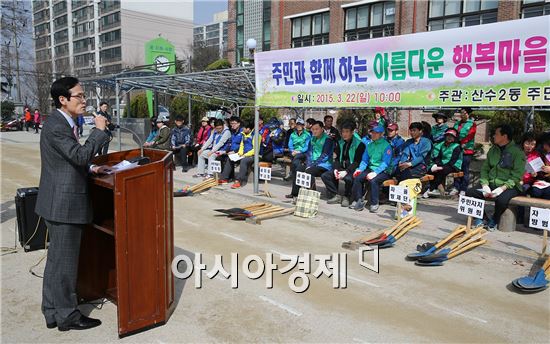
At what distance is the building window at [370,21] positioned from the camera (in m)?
23.5

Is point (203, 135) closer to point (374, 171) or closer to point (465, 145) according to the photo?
point (374, 171)

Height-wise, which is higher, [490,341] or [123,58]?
[123,58]

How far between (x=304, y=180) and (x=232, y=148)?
11.0ft

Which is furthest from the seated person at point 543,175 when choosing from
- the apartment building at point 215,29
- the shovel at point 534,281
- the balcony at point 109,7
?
the apartment building at point 215,29

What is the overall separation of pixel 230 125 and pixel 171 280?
785cm

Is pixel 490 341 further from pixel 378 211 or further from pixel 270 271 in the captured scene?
pixel 378 211

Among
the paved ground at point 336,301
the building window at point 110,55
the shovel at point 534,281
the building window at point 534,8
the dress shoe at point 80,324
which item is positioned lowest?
the paved ground at point 336,301

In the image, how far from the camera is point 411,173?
27.7 ft

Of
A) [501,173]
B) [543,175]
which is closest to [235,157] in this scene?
[501,173]

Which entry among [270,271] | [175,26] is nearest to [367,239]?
[270,271]

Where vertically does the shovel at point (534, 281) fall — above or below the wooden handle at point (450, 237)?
below

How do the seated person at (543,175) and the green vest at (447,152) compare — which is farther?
the green vest at (447,152)

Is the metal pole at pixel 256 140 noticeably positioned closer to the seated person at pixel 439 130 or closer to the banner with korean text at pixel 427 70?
the banner with korean text at pixel 427 70

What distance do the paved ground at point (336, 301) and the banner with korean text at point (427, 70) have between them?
2.04 metres
